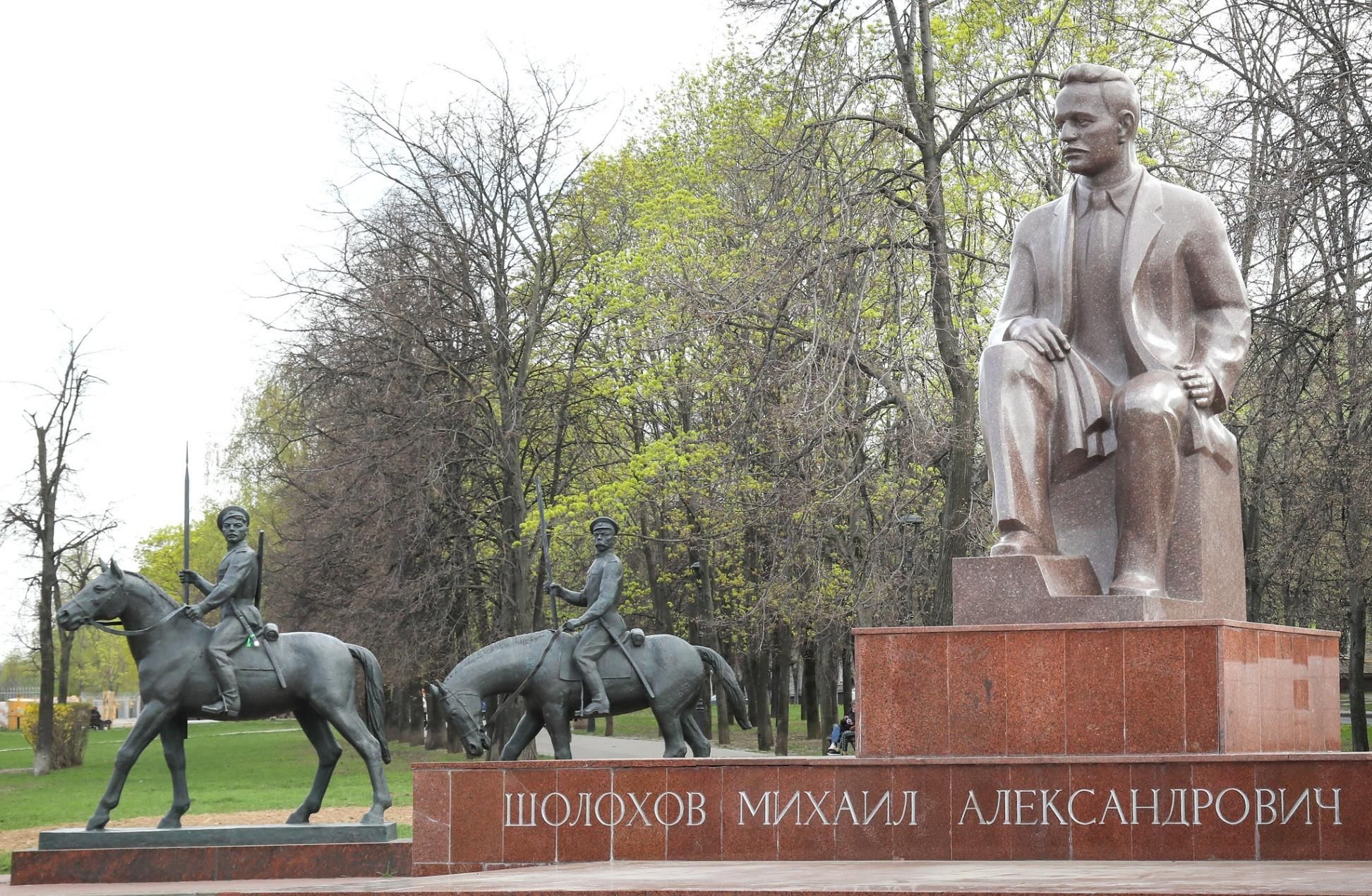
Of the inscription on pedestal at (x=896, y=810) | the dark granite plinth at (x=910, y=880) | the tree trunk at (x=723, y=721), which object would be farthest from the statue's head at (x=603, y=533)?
the tree trunk at (x=723, y=721)

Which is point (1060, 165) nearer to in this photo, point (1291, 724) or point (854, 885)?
point (1291, 724)

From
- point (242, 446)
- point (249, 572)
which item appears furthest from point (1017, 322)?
point (242, 446)

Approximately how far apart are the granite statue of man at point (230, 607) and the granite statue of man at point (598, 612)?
250cm

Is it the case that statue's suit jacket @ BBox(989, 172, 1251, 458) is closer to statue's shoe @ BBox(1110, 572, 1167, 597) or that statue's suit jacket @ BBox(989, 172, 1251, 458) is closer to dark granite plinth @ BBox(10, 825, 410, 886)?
statue's shoe @ BBox(1110, 572, 1167, 597)

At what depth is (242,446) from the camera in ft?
181

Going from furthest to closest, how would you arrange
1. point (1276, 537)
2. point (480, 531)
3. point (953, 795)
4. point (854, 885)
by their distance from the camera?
point (480, 531), point (1276, 537), point (953, 795), point (854, 885)

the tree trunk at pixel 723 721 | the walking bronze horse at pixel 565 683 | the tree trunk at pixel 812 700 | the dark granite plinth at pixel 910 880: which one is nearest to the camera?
the dark granite plinth at pixel 910 880

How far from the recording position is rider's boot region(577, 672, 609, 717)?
15211mm

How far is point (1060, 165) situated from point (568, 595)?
10.9 meters

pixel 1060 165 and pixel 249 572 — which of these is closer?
pixel 249 572

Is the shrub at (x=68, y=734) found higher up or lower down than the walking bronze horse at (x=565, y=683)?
lower down

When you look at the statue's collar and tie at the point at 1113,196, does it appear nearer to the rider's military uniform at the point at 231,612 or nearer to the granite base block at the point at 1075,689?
the granite base block at the point at 1075,689

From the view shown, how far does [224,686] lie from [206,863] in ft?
4.76

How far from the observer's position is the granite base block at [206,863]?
46.6ft
